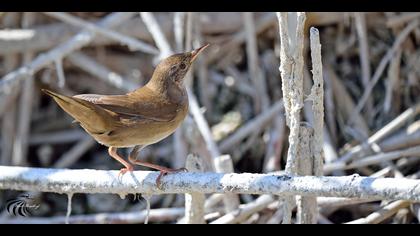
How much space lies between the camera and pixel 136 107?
3590mm

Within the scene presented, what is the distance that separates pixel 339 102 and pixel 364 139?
46 cm

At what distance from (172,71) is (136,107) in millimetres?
391

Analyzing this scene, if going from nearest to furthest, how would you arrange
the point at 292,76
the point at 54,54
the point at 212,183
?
1. the point at 212,183
2. the point at 292,76
3. the point at 54,54

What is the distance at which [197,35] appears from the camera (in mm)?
5184

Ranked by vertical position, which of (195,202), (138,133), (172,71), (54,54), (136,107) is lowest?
(195,202)

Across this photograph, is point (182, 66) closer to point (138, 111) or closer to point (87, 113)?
point (138, 111)

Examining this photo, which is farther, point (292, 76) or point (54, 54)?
point (54, 54)

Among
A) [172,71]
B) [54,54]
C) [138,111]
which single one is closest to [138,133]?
[138,111]

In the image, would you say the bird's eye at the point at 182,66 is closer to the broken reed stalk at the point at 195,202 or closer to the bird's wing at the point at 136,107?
the bird's wing at the point at 136,107

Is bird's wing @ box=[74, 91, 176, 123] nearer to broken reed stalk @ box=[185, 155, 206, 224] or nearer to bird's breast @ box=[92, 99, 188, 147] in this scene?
bird's breast @ box=[92, 99, 188, 147]

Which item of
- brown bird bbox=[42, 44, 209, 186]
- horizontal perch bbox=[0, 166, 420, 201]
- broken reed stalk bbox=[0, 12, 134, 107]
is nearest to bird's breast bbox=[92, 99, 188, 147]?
brown bird bbox=[42, 44, 209, 186]

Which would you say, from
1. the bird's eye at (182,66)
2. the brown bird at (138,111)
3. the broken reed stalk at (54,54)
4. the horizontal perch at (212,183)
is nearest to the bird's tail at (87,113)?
the brown bird at (138,111)

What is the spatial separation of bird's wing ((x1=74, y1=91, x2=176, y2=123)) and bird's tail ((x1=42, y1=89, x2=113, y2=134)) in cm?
3

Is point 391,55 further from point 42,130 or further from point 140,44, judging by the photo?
point 42,130
